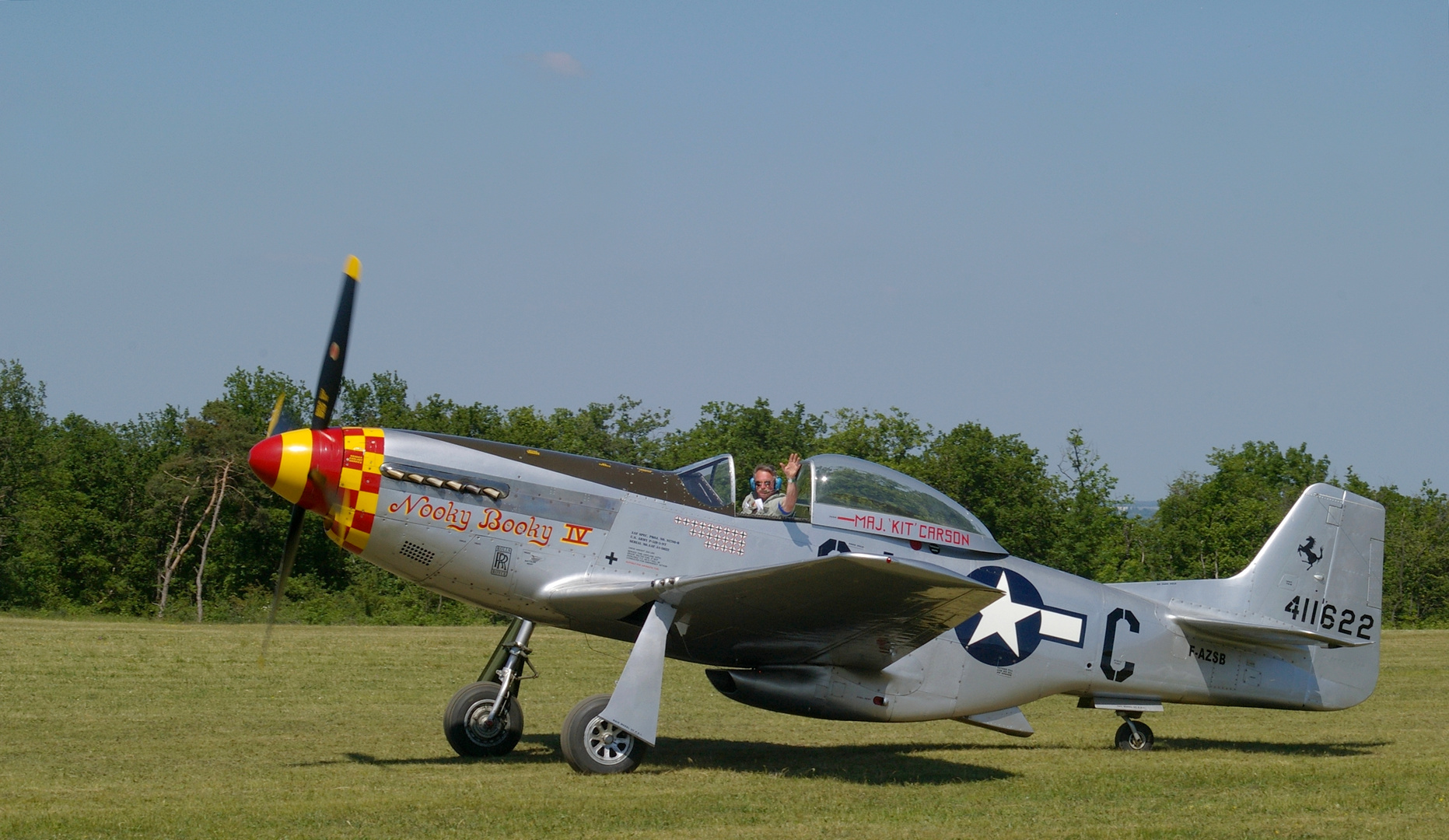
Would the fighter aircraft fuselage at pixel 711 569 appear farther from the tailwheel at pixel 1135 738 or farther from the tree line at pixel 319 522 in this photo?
the tree line at pixel 319 522

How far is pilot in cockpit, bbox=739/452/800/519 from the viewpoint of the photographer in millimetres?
8852

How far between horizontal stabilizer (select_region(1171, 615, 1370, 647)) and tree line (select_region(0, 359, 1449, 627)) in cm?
2329

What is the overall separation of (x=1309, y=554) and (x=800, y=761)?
496cm

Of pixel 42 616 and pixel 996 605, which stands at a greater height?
pixel 996 605

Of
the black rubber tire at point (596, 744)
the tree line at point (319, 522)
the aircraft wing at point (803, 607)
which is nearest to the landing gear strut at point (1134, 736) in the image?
the aircraft wing at point (803, 607)

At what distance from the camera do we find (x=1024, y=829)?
6.54 meters

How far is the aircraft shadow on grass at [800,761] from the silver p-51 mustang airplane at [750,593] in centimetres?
37

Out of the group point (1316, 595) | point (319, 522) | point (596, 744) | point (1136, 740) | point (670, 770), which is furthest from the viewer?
point (319, 522)

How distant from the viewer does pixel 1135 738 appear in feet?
33.6

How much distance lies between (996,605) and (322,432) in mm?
5162

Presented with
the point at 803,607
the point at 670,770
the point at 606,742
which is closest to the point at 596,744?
the point at 606,742

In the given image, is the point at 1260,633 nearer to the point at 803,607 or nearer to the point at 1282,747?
the point at 1282,747

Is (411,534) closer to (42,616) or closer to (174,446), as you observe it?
(42,616)

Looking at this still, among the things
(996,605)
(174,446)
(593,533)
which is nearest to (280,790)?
(593,533)
